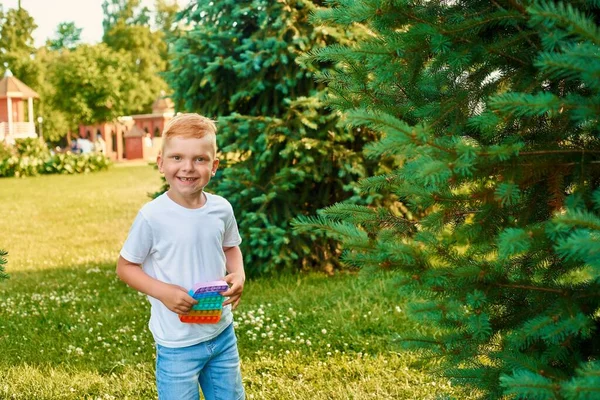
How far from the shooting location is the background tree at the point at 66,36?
59.6m

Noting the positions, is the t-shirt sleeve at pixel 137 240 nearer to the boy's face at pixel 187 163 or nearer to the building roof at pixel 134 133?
the boy's face at pixel 187 163

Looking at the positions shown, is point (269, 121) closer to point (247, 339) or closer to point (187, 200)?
point (247, 339)

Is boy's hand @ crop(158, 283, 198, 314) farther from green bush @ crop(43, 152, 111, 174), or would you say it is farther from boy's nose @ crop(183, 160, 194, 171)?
green bush @ crop(43, 152, 111, 174)

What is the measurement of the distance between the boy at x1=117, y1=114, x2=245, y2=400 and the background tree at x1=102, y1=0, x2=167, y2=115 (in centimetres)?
4732

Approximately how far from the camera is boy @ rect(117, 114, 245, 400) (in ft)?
9.59

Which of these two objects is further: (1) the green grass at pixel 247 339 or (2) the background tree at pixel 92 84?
(2) the background tree at pixel 92 84

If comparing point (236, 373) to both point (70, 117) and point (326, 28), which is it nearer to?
point (326, 28)

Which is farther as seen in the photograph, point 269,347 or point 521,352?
point 269,347

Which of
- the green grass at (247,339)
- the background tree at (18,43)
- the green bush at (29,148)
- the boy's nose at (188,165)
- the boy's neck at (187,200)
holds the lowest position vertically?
the green grass at (247,339)

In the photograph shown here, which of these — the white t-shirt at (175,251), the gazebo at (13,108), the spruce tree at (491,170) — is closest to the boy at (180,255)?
the white t-shirt at (175,251)

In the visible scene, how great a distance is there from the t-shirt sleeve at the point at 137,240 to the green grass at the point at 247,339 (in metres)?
1.14

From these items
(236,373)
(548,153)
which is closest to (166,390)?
(236,373)

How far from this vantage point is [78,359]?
16.3 ft

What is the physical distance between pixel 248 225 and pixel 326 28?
1972 millimetres
